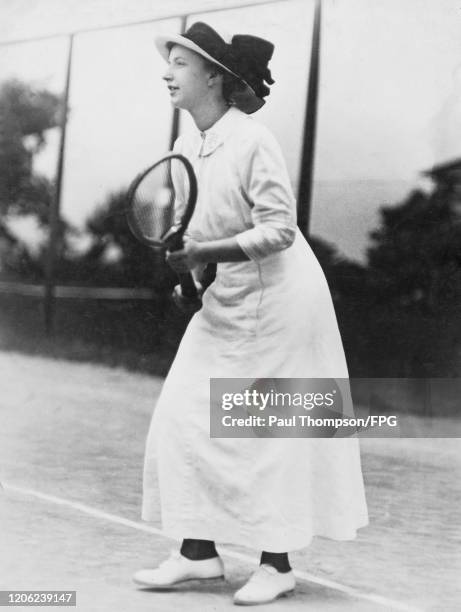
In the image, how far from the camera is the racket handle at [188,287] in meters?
3.83

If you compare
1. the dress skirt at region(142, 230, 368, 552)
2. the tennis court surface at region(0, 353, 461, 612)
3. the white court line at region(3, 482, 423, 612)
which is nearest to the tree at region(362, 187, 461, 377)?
the tennis court surface at region(0, 353, 461, 612)

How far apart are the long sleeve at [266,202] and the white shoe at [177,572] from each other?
1.04 m

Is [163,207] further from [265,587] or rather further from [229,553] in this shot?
[229,553]

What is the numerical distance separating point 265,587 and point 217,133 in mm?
1482

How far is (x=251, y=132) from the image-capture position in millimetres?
3900

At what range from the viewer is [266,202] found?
3781mm

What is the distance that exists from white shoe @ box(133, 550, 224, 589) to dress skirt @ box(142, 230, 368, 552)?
12 centimetres

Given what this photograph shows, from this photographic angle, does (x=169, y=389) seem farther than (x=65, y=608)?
Yes

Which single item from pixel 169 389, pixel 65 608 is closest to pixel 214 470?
pixel 169 389

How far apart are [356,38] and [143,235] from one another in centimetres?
337

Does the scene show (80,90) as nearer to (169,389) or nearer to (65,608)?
(169,389)

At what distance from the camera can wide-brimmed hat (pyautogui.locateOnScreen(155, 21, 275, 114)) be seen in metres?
3.95

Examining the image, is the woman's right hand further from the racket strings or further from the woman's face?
the woman's face

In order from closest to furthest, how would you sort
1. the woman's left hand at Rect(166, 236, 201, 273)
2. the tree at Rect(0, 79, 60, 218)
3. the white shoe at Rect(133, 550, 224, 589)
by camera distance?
the woman's left hand at Rect(166, 236, 201, 273)
the white shoe at Rect(133, 550, 224, 589)
the tree at Rect(0, 79, 60, 218)
